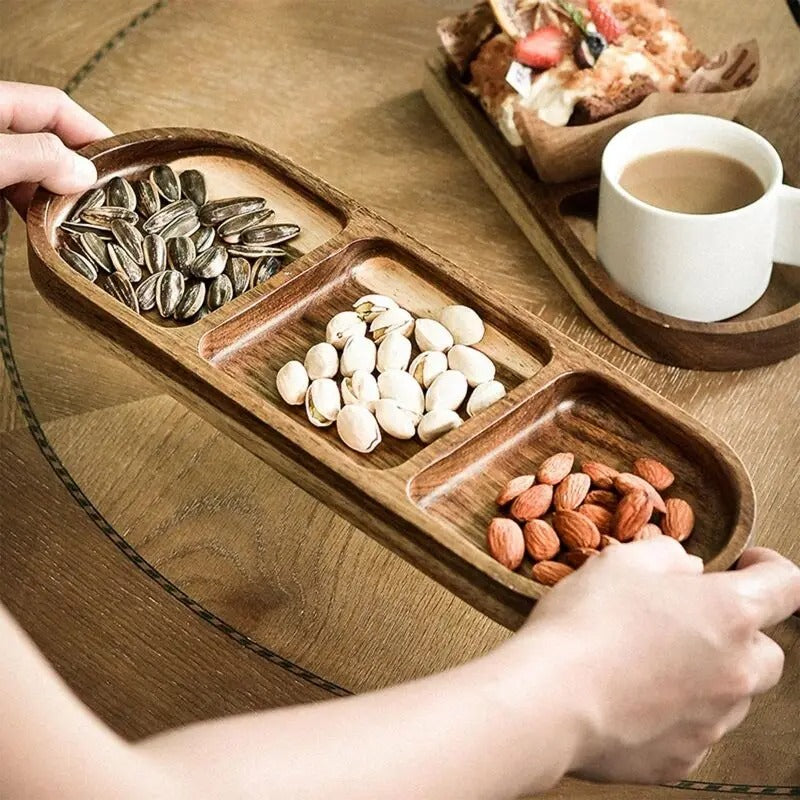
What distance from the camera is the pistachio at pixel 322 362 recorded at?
839 mm

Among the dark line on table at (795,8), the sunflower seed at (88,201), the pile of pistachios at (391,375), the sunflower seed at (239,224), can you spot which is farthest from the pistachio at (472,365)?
the dark line on table at (795,8)

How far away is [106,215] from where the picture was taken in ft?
3.10

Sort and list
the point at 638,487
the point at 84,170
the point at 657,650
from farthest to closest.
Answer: the point at 84,170, the point at 638,487, the point at 657,650

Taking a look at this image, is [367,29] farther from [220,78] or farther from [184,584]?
[184,584]

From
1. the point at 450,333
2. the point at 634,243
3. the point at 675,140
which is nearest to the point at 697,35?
the point at 675,140

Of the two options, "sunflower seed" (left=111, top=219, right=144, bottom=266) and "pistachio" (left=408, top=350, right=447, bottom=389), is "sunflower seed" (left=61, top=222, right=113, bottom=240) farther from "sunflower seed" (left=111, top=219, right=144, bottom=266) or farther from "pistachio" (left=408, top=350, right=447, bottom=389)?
"pistachio" (left=408, top=350, right=447, bottom=389)

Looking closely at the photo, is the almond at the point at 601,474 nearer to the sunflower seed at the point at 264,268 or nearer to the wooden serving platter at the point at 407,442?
the wooden serving platter at the point at 407,442

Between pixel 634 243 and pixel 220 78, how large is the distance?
0.52 m

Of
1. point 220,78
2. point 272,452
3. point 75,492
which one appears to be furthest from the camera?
point 220,78

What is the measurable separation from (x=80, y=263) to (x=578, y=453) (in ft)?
1.27

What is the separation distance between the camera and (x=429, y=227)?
3.44 feet

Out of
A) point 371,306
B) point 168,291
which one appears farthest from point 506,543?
point 168,291

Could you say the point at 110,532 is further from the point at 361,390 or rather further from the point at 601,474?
the point at 601,474

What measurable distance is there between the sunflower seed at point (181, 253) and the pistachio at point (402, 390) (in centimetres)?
19
